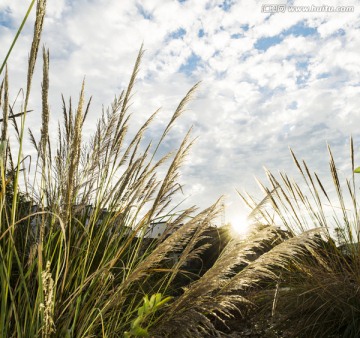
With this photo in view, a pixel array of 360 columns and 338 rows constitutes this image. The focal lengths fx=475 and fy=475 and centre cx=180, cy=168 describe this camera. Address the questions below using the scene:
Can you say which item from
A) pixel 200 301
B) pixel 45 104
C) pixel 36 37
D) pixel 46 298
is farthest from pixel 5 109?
pixel 200 301

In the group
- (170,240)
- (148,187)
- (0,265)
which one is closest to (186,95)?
(148,187)

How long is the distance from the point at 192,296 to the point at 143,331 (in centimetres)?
82

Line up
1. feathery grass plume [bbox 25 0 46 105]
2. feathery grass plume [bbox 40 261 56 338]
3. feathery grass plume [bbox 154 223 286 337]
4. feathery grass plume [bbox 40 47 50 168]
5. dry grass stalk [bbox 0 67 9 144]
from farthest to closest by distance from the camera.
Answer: feathery grass plume [bbox 154 223 286 337], dry grass stalk [bbox 0 67 9 144], feathery grass plume [bbox 40 47 50 168], feathery grass plume [bbox 25 0 46 105], feathery grass plume [bbox 40 261 56 338]

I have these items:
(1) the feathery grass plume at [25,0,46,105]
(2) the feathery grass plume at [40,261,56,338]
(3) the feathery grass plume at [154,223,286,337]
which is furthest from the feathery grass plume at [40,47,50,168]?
(3) the feathery grass plume at [154,223,286,337]

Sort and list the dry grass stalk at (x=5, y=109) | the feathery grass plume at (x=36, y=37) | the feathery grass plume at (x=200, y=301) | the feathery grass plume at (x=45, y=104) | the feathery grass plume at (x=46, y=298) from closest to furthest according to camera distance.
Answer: the feathery grass plume at (x=46, y=298) → the feathery grass plume at (x=36, y=37) → the feathery grass plume at (x=45, y=104) → the dry grass stalk at (x=5, y=109) → the feathery grass plume at (x=200, y=301)

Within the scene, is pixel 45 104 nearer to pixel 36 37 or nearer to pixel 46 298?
pixel 36 37

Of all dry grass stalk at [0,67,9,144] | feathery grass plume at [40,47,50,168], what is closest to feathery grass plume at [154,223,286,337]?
Result: feathery grass plume at [40,47,50,168]

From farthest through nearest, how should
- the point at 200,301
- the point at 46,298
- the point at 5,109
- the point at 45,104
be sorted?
the point at 200,301 < the point at 5,109 < the point at 45,104 < the point at 46,298

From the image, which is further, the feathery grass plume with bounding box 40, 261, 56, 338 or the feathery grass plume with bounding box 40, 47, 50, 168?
the feathery grass plume with bounding box 40, 47, 50, 168

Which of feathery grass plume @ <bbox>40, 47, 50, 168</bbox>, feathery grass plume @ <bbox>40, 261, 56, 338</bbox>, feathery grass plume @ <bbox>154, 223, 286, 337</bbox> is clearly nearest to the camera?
feathery grass plume @ <bbox>40, 261, 56, 338</bbox>

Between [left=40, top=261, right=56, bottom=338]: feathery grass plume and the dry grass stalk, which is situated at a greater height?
the dry grass stalk

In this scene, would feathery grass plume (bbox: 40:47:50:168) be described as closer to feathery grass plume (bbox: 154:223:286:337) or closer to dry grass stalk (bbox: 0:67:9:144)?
dry grass stalk (bbox: 0:67:9:144)

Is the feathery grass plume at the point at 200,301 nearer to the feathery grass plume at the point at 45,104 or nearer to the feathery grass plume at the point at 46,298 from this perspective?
the feathery grass plume at the point at 46,298

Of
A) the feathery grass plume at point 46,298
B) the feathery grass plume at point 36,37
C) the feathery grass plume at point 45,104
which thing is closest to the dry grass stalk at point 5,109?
the feathery grass plume at point 45,104
